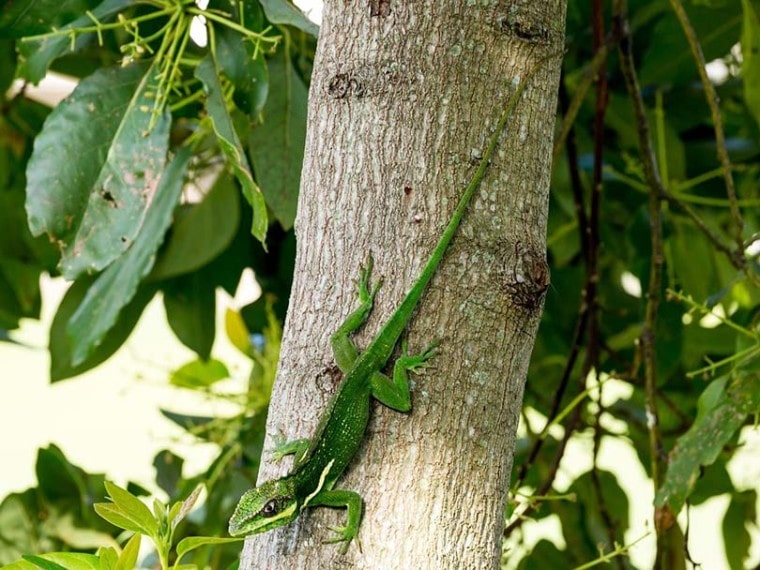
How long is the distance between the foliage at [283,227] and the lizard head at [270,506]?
1.27 feet

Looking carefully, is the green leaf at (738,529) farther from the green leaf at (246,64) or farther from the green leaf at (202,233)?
the green leaf at (246,64)

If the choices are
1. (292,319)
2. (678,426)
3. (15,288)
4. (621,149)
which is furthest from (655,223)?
(15,288)

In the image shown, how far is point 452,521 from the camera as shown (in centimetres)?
94

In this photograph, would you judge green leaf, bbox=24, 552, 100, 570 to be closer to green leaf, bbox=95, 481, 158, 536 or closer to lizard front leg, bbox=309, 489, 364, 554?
green leaf, bbox=95, 481, 158, 536

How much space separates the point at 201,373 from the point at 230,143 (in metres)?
1.20

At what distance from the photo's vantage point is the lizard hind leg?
97 centimetres

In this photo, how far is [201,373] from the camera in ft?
8.21

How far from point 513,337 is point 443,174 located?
0.17 m

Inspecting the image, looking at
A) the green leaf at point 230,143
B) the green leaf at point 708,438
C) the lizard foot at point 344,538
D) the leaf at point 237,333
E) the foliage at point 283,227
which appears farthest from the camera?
the leaf at point 237,333

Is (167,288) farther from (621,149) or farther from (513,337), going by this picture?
(513,337)

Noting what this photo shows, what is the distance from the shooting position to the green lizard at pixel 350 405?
961 millimetres

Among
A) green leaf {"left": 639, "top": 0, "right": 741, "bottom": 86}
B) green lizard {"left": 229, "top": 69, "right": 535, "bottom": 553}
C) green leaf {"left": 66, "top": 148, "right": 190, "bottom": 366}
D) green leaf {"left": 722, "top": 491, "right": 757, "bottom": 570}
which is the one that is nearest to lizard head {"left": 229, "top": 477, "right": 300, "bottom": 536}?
green lizard {"left": 229, "top": 69, "right": 535, "bottom": 553}

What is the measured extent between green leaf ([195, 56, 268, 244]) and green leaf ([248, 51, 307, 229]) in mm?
228

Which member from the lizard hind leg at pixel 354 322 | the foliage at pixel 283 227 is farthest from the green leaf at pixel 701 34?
the lizard hind leg at pixel 354 322
